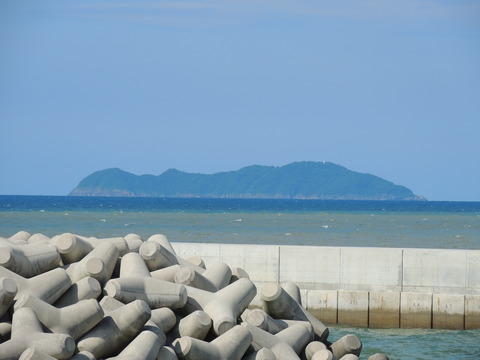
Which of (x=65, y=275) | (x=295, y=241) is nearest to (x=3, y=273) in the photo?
(x=65, y=275)

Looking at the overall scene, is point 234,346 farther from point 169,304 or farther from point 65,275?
point 65,275

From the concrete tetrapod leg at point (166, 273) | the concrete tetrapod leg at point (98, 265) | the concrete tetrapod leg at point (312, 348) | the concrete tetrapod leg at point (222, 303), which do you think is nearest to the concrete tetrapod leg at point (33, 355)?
the concrete tetrapod leg at point (98, 265)

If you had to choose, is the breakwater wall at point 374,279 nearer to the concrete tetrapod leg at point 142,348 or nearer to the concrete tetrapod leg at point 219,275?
the concrete tetrapod leg at point 219,275

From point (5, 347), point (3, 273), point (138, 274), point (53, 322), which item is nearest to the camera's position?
point (5, 347)

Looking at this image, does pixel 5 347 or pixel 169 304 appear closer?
pixel 5 347

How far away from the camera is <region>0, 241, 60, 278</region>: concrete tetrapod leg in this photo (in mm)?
7469

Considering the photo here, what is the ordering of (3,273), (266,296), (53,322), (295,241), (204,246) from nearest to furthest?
(53,322) < (3,273) < (266,296) < (204,246) < (295,241)

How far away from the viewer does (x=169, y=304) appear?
7402 millimetres

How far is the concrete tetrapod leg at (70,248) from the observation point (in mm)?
8016

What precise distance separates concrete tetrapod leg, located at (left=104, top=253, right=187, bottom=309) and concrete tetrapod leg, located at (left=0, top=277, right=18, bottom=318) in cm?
80

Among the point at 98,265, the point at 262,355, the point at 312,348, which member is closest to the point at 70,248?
the point at 98,265

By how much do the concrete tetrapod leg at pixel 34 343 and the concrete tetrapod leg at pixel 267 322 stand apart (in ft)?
5.99

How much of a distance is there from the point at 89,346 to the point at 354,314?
8420 mm

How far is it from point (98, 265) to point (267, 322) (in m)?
1.46
